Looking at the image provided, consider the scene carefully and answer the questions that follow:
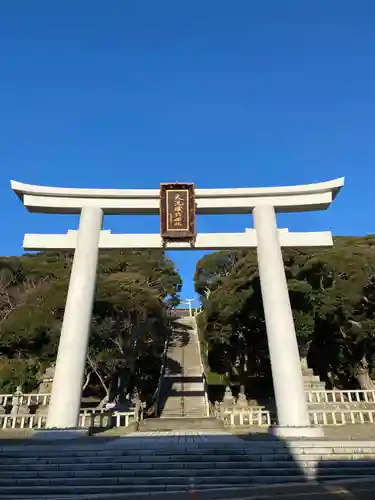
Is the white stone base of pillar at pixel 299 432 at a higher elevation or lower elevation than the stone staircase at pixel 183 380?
lower

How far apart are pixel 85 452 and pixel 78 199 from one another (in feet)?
22.4

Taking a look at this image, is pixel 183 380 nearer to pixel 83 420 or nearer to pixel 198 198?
pixel 83 420

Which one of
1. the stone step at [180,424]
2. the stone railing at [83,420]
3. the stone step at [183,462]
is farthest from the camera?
the stone step at [180,424]

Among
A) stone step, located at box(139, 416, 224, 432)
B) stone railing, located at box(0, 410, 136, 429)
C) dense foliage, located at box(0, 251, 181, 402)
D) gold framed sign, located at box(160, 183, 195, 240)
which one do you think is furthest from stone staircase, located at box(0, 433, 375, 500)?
dense foliage, located at box(0, 251, 181, 402)

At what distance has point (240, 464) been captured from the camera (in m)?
5.95

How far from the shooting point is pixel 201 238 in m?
10.4

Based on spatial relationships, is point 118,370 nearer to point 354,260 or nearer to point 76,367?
point 76,367

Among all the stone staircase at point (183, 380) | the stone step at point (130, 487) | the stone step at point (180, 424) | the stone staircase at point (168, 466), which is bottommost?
the stone step at point (130, 487)

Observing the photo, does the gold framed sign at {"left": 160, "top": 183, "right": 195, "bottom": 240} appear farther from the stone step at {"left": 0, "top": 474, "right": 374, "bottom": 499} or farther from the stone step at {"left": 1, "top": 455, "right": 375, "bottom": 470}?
the stone step at {"left": 0, "top": 474, "right": 374, "bottom": 499}

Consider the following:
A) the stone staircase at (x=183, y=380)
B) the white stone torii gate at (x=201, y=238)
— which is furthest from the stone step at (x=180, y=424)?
the white stone torii gate at (x=201, y=238)

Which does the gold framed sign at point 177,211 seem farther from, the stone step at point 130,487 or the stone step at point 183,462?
the stone step at point 130,487

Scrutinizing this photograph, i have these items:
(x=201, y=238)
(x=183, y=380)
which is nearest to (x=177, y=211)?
(x=201, y=238)

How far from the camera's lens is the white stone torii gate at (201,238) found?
8.98 metres

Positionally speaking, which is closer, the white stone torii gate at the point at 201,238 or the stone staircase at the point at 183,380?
the white stone torii gate at the point at 201,238
